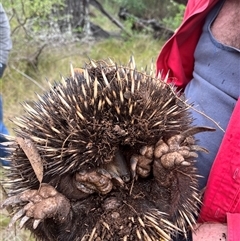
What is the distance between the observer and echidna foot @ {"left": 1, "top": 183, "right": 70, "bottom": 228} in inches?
43.1

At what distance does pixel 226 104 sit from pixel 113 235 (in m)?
0.51

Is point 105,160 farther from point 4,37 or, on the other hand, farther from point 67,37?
point 67,37

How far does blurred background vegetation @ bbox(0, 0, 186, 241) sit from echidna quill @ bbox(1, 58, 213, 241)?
7.82 feet

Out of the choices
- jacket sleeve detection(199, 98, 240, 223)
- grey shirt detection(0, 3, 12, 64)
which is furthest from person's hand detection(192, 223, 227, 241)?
grey shirt detection(0, 3, 12, 64)

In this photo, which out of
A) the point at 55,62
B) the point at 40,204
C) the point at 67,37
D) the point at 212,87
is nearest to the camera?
the point at 40,204

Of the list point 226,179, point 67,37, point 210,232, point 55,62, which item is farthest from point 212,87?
point 67,37

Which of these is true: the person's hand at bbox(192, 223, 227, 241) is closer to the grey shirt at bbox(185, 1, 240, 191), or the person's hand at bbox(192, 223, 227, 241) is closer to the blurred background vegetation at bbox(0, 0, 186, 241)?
the grey shirt at bbox(185, 1, 240, 191)

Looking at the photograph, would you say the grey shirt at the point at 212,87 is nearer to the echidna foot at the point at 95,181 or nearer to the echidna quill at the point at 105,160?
the echidna quill at the point at 105,160

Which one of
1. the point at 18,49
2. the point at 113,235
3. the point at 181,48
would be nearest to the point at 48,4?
the point at 18,49

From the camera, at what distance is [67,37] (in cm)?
491

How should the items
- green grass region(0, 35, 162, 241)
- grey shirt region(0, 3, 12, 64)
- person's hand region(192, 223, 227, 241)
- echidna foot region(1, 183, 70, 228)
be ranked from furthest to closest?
green grass region(0, 35, 162, 241) → grey shirt region(0, 3, 12, 64) → person's hand region(192, 223, 227, 241) → echidna foot region(1, 183, 70, 228)

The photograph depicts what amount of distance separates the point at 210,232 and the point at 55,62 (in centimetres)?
348

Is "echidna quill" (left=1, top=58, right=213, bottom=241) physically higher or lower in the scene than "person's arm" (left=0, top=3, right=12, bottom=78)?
lower

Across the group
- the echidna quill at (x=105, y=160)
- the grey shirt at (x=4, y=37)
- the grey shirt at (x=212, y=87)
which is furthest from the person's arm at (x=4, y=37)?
the echidna quill at (x=105, y=160)
